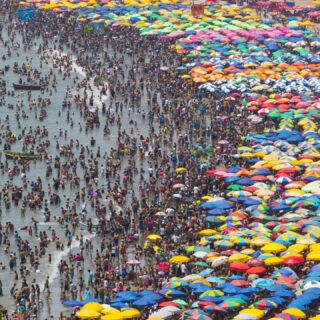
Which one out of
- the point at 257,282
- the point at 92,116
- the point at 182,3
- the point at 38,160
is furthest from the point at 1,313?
the point at 182,3

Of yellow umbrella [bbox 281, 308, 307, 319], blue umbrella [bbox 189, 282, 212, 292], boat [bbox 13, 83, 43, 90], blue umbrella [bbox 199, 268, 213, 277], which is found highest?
yellow umbrella [bbox 281, 308, 307, 319]

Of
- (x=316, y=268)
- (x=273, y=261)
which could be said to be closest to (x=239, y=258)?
(x=273, y=261)

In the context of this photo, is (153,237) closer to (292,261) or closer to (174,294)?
(174,294)

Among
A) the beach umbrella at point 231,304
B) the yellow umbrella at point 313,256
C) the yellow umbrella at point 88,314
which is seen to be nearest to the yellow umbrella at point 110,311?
the yellow umbrella at point 88,314

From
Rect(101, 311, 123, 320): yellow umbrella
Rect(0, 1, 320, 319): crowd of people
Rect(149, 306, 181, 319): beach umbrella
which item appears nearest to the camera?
Rect(101, 311, 123, 320): yellow umbrella

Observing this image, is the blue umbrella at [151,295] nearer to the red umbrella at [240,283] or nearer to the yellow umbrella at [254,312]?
the red umbrella at [240,283]

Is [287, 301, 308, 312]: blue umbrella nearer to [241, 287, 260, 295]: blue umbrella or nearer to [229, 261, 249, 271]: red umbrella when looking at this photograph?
[241, 287, 260, 295]: blue umbrella

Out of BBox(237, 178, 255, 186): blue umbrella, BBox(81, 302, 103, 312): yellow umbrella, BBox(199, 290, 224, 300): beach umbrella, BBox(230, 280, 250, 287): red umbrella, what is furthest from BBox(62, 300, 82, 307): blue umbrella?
BBox(237, 178, 255, 186): blue umbrella

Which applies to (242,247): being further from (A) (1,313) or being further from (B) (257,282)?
(A) (1,313)
